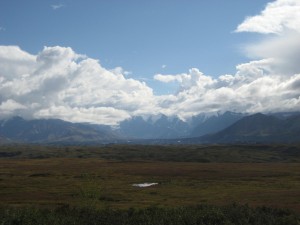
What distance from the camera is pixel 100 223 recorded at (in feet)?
158

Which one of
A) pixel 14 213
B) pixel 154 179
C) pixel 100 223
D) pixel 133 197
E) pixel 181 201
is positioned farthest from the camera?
pixel 154 179

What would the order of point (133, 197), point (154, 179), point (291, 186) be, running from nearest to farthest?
point (133, 197) < point (291, 186) < point (154, 179)

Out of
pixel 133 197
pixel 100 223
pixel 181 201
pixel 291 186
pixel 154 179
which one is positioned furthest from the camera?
pixel 154 179

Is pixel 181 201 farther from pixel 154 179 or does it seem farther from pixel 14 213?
pixel 154 179

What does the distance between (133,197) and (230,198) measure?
21.4m

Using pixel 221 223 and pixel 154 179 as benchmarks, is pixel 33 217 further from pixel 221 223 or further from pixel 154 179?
pixel 154 179

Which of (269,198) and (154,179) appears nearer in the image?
(269,198)

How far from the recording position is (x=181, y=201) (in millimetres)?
85625

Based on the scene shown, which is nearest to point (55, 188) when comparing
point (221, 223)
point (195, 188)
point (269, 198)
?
point (195, 188)

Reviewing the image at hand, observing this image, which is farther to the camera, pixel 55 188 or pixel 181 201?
pixel 55 188

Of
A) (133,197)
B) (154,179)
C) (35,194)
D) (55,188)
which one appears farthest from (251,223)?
(154,179)

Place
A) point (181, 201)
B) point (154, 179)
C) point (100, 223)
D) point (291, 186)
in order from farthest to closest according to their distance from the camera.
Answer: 1. point (154, 179)
2. point (291, 186)
3. point (181, 201)
4. point (100, 223)

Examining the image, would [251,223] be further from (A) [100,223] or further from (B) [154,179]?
Result: (B) [154,179]

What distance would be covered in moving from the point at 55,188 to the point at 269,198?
183 feet
